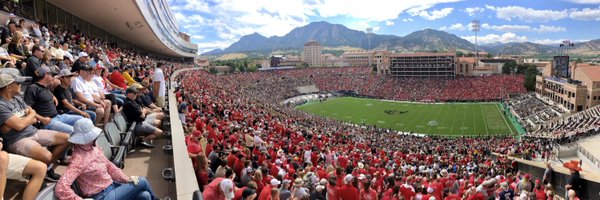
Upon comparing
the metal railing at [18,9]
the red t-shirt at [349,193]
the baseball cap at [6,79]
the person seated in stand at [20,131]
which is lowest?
the red t-shirt at [349,193]

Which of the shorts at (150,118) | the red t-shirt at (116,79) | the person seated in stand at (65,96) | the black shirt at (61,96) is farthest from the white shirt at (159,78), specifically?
the black shirt at (61,96)

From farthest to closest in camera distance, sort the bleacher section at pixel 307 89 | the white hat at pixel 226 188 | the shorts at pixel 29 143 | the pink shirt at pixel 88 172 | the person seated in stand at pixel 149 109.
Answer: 1. the bleacher section at pixel 307 89
2. the person seated in stand at pixel 149 109
3. the white hat at pixel 226 188
4. the shorts at pixel 29 143
5. the pink shirt at pixel 88 172

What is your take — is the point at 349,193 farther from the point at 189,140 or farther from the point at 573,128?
the point at 573,128

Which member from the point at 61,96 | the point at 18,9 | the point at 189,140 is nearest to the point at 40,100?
the point at 61,96

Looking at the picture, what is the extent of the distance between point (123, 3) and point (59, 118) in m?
16.6

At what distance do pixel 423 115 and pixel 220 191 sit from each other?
48.5 meters

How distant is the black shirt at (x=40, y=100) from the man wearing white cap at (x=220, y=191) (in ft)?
8.15

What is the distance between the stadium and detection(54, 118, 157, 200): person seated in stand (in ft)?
0.04

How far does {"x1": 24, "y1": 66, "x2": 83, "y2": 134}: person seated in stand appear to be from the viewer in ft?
16.5

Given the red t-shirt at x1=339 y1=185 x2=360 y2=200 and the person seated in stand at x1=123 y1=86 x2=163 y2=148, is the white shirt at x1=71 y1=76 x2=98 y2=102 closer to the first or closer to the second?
the person seated in stand at x1=123 y1=86 x2=163 y2=148

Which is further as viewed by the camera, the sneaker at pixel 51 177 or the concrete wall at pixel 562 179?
the concrete wall at pixel 562 179

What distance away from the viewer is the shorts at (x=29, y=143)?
416cm

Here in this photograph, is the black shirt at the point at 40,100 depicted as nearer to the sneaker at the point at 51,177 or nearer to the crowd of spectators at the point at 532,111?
the sneaker at the point at 51,177

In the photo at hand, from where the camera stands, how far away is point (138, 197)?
4125mm
